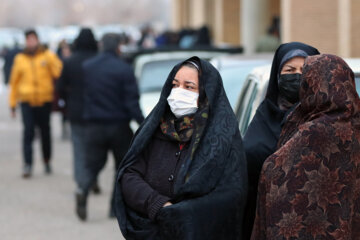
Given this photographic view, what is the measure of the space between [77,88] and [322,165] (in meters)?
5.33

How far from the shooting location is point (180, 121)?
449cm

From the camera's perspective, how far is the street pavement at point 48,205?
8.24 m

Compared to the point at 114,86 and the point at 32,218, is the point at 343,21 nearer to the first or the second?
the point at 114,86

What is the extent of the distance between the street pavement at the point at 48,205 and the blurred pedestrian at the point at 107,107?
16.8 inches

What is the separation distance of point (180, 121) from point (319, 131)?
0.84m

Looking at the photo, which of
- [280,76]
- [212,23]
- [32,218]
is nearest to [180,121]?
[280,76]

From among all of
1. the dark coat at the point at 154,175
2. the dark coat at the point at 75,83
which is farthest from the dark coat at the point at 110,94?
the dark coat at the point at 154,175

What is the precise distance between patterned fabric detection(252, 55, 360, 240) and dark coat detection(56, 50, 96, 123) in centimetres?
493

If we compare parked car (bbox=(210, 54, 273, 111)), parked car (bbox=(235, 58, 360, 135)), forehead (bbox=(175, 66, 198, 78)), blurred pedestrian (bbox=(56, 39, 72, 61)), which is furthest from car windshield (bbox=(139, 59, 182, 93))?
forehead (bbox=(175, 66, 198, 78))

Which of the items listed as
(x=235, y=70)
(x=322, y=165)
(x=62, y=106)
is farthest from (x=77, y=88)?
(x=322, y=165)

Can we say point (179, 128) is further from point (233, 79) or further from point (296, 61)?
point (233, 79)

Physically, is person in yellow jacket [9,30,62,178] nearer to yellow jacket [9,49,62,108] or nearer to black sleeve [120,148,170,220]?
yellow jacket [9,49,62,108]

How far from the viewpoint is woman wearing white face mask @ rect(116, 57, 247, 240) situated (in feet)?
14.2

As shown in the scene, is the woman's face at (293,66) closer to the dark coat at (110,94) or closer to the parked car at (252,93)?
the parked car at (252,93)
